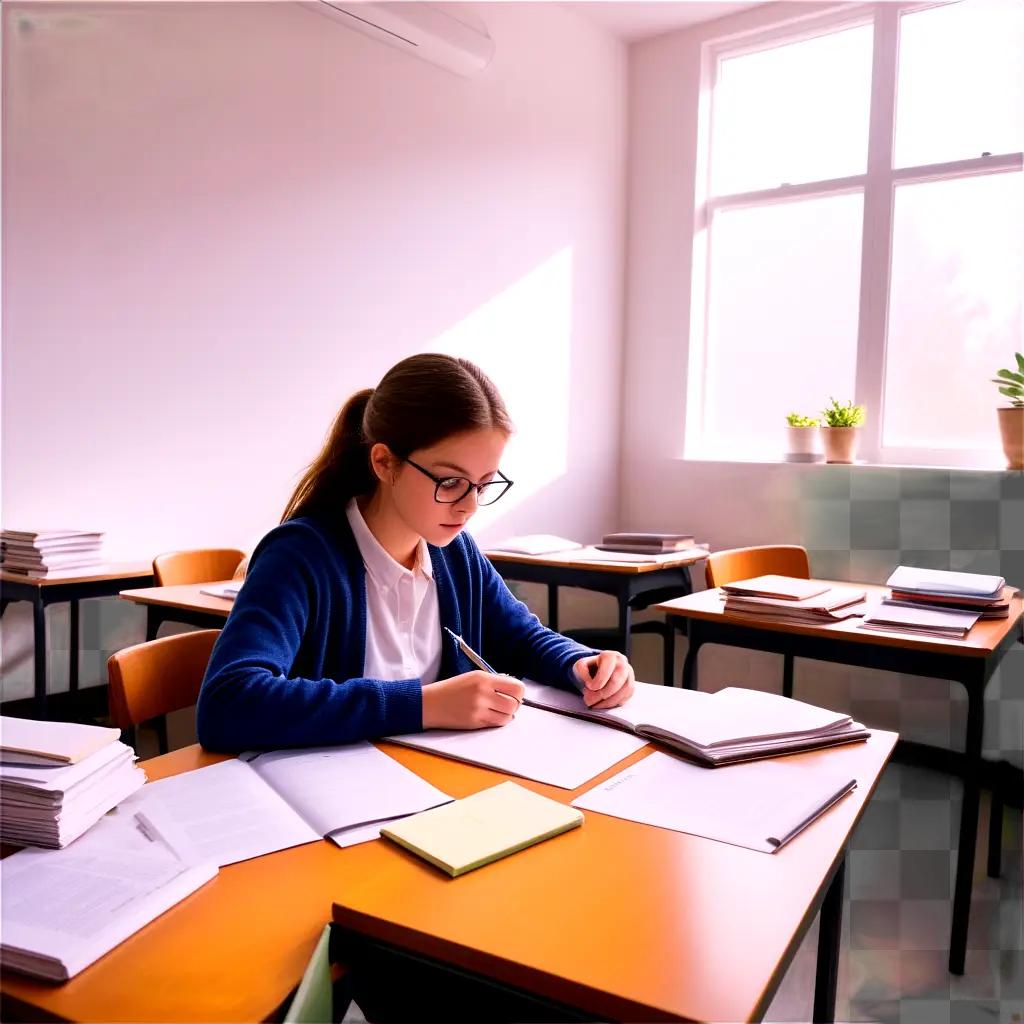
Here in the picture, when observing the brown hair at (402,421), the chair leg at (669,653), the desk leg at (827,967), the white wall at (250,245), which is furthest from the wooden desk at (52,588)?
the desk leg at (827,967)

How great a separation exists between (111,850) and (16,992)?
0.64 ft

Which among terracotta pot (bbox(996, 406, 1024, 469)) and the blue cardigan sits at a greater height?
terracotta pot (bbox(996, 406, 1024, 469))

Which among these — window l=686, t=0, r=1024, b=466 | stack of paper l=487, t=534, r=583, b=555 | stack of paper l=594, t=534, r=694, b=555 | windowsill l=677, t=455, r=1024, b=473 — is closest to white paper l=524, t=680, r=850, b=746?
stack of paper l=487, t=534, r=583, b=555

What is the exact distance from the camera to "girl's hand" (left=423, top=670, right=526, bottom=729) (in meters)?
1.17

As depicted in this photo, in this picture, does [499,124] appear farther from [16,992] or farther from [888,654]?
[16,992]

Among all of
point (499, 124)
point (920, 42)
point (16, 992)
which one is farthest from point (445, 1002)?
point (920, 42)

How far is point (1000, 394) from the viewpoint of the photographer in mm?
3352

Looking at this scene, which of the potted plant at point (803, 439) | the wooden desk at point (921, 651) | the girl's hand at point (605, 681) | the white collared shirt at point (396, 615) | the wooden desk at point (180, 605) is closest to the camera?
the girl's hand at point (605, 681)

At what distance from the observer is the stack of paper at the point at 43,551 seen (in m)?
2.42

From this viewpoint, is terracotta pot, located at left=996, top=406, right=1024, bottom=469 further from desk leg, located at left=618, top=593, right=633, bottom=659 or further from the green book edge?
the green book edge

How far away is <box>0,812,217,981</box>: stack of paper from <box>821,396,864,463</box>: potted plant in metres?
3.24

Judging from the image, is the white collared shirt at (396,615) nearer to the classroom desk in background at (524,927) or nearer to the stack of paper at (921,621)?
the classroom desk in background at (524,927)

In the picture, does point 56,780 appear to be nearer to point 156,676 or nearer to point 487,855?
point 487,855

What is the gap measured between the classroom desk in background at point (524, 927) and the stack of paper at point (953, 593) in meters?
1.53
